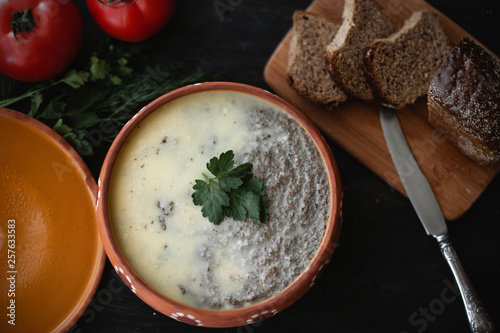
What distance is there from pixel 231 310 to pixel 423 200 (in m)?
0.90

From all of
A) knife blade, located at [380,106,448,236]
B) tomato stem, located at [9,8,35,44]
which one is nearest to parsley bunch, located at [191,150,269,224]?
knife blade, located at [380,106,448,236]

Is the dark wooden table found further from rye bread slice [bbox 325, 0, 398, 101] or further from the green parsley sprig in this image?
rye bread slice [bbox 325, 0, 398, 101]

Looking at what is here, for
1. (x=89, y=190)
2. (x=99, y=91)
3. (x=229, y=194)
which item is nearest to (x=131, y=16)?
(x=99, y=91)

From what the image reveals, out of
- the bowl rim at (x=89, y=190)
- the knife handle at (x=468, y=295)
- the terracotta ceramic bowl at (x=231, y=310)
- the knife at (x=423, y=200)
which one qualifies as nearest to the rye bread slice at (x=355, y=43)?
the knife at (x=423, y=200)

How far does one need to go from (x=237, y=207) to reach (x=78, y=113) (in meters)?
0.82

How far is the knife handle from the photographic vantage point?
1.62 m

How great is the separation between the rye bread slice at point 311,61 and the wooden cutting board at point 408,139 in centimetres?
6

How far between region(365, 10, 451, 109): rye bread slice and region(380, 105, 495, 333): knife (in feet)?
0.29

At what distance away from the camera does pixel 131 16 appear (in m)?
1.67

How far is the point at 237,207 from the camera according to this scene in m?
1.39

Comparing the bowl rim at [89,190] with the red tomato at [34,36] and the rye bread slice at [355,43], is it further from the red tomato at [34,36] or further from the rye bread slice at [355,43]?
the rye bread slice at [355,43]

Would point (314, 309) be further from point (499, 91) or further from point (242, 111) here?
point (499, 91)

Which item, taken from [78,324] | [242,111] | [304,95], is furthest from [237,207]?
[78,324]

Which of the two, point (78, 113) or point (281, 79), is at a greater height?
point (281, 79)
